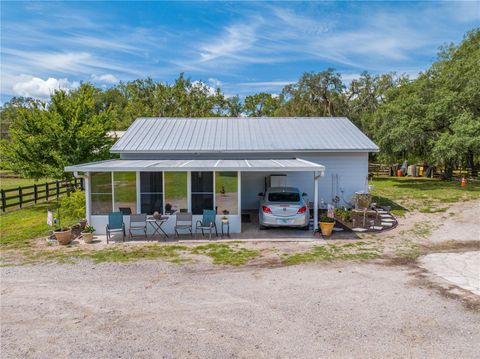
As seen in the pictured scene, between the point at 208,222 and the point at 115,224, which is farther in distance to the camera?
the point at 208,222

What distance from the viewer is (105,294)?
21.6ft

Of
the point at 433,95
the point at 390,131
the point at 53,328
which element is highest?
the point at 433,95

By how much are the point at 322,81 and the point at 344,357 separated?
32399 millimetres

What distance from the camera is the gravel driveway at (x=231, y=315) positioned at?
463 cm

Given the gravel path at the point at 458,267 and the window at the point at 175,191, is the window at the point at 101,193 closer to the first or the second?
the window at the point at 175,191

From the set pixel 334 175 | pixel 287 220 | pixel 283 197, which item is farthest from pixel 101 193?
pixel 334 175

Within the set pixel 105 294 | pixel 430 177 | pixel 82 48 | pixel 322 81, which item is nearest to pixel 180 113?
pixel 322 81

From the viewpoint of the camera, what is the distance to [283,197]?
11.8m

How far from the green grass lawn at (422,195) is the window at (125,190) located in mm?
12176

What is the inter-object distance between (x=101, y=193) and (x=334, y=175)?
1087 cm

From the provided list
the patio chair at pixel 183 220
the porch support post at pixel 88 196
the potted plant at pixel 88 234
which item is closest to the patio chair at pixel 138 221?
the patio chair at pixel 183 220

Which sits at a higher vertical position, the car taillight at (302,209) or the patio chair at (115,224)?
the car taillight at (302,209)

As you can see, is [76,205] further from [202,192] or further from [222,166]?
[222,166]

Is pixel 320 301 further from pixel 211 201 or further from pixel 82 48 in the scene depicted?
pixel 82 48
